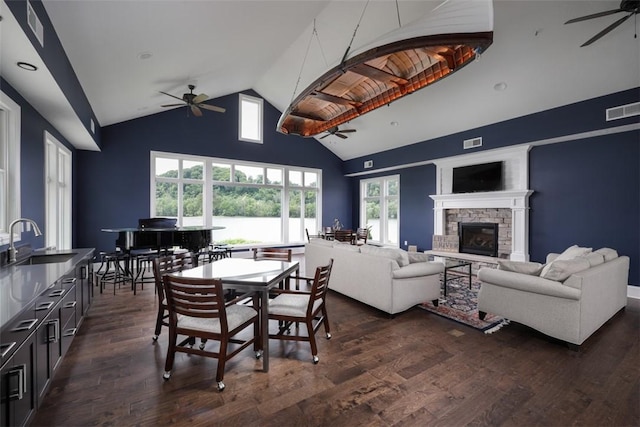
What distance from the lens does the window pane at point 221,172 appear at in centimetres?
810

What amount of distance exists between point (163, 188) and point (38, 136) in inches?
139

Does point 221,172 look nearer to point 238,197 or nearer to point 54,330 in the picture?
point 238,197

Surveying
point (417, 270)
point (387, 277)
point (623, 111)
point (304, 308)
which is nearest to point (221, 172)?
point (387, 277)

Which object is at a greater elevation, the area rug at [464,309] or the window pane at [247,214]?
the window pane at [247,214]

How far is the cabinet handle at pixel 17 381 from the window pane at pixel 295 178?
819cm

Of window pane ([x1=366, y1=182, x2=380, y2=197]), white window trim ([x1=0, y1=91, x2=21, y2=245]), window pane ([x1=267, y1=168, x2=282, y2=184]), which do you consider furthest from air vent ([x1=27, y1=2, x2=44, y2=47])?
window pane ([x1=366, y1=182, x2=380, y2=197])

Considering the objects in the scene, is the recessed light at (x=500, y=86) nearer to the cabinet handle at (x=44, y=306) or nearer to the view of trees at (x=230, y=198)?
the view of trees at (x=230, y=198)

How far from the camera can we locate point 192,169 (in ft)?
25.5

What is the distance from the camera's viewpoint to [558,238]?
5.62 m

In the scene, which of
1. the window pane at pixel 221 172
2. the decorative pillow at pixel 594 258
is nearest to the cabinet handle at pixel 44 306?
the decorative pillow at pixel 594 258

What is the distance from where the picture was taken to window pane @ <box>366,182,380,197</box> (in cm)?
997

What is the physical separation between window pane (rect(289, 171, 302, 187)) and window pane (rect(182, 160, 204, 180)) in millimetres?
2760

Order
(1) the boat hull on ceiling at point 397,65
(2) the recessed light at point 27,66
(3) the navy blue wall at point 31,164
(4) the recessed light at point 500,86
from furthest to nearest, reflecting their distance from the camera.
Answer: (4) the recessed light at point 500,86 < (3) the navy blue wall at point 31,164 < (2) the recessed light at point 27,66 < (1) the boat hull on ceiling at point 397,65

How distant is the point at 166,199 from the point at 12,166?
14.0ft
